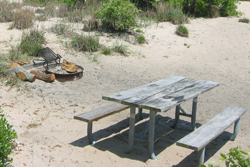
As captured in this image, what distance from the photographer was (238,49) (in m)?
11.5

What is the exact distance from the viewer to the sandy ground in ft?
17.0

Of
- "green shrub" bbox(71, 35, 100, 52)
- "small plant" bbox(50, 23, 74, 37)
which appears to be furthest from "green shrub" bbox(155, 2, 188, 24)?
"green shrub" bbox(71, 35, 100, 52)

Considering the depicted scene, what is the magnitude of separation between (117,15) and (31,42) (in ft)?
9.26

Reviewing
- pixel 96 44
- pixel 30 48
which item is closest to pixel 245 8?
pixel 96 44

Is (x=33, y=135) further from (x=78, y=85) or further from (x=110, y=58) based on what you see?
(x=110, y=58)

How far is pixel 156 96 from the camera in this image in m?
5.31

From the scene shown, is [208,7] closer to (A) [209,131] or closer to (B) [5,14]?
(B) [5,14]

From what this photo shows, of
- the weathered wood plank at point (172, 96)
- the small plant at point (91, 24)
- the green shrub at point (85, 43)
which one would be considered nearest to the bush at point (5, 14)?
the small plant at point (91, 24)

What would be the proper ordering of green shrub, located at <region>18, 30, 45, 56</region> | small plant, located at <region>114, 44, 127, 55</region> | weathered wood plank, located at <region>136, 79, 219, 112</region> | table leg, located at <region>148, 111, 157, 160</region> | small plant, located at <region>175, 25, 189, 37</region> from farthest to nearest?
1. small plant, located at <region>175, 25, 189, 37</region>
2. small plant, located at <region>114, 44, 127, 55</region>
3. green shrub, located at <region>18, 30, 45, 56</region>
4. table leg, located at <region>148, 111, 157, 160</region>
5. weathered wood plank, located at <region>136, 79, 219, 112</region>

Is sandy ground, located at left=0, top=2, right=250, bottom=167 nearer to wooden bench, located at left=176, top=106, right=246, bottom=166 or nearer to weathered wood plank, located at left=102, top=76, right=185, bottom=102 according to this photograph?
wooden bench, located at left=176, top=106, right=246, bottom=166

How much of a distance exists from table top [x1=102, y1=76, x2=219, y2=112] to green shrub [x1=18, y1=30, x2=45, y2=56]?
13.3 feet

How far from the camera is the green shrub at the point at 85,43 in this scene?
9758mm

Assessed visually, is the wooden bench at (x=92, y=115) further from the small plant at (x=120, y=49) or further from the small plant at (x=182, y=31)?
the small plant at (x=182, y=31)

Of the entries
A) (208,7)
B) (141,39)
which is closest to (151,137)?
(141,39)
